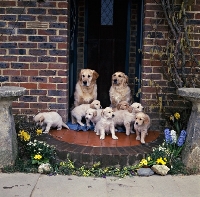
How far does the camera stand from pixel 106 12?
7.04 metres

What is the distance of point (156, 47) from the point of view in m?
5.00

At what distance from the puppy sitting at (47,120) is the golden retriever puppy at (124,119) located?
84cm

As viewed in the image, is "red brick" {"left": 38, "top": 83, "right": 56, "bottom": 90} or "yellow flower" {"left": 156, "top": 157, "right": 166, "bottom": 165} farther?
"red brick" {"left": 38, "top": 83, "right": 56, "bottom": 90}

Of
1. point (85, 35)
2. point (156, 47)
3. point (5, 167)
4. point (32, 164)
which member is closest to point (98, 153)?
point (32, 164)

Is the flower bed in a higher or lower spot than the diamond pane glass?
lower

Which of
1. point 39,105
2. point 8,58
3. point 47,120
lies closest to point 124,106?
point 47,120

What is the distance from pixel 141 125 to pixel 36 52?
6.31 feet

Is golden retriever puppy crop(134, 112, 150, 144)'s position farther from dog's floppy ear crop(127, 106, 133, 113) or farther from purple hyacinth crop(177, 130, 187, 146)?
purple hyacinth crop(177, 130, 187, 146)

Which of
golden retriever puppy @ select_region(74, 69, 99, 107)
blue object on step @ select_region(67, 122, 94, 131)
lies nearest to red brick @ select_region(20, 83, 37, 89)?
golden retriever puppy @ select_region(74, 69, 99, 107)

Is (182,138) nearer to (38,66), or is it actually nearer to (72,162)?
(72,162)

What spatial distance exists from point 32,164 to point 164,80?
7.59ft

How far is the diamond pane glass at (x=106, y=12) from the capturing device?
697cm


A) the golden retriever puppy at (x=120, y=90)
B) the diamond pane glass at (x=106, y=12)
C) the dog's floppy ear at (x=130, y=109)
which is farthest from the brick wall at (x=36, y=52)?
the diamond pane glass at (x=106, y=12)

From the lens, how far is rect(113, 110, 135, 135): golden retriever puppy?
4672mm
